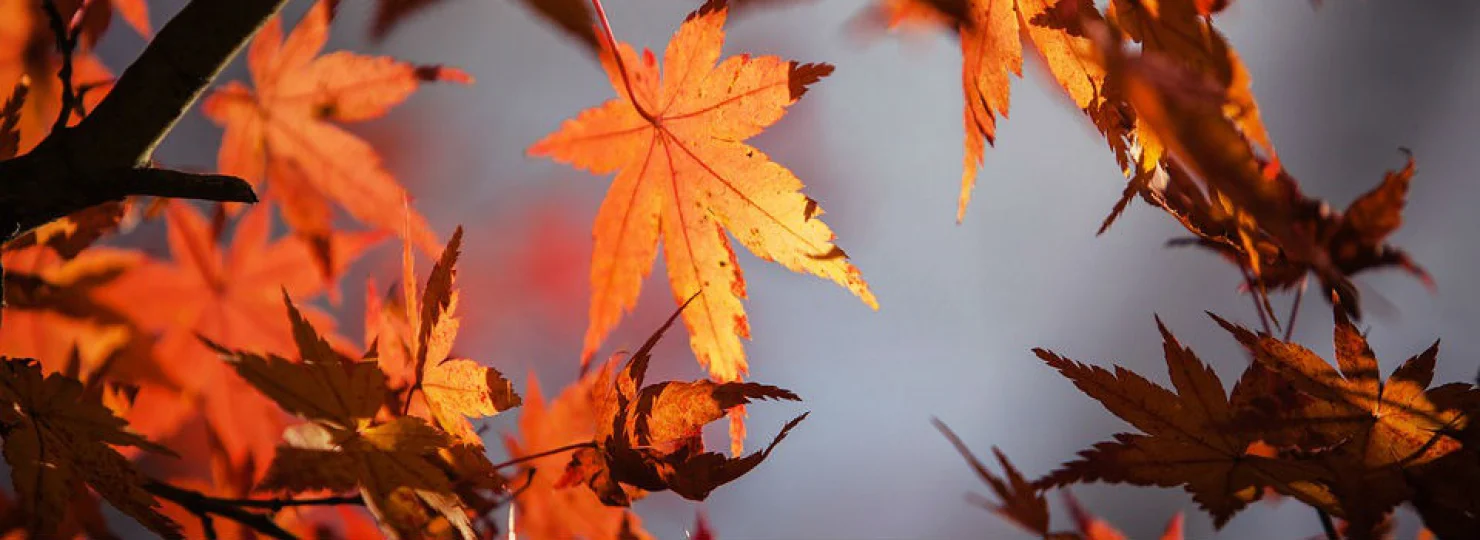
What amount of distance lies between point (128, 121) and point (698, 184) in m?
0.35

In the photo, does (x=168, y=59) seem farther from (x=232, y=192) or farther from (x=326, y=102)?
A: (x=326, y=102)

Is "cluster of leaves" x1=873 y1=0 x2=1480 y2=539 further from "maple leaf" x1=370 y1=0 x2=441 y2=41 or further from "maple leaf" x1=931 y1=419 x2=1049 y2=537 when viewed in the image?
"maple leaf" x1=370 y1=0 x2=441 y2=41

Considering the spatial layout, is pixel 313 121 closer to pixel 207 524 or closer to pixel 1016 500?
pixel 207 524

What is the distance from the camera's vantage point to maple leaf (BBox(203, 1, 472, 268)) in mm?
676

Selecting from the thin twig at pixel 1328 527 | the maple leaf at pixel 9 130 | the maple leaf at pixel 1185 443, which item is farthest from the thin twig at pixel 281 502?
the thin twig at pixel 1328 527

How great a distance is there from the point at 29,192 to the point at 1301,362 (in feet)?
2.02

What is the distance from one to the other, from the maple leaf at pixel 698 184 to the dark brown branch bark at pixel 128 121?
0.25 m

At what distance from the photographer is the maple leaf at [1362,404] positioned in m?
0.43

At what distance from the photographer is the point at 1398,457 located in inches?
16.7

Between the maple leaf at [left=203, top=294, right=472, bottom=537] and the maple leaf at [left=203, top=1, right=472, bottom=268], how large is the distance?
0.74 ft

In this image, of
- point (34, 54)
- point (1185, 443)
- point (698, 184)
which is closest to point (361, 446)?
point (698, 184)

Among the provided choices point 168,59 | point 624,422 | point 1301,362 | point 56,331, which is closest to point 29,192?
point 168,59

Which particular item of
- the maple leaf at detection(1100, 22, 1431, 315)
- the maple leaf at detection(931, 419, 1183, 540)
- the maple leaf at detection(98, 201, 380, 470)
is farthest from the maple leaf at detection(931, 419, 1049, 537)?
the maple leaf at detection(98, 201, 380, 470)

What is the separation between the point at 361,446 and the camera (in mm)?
437
